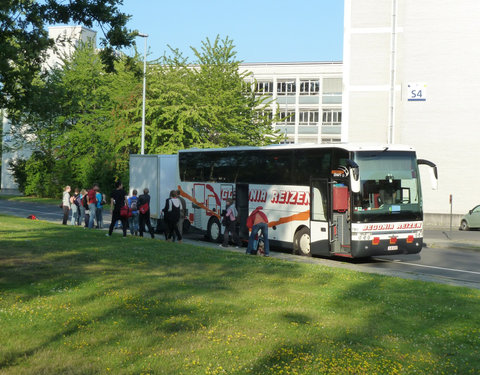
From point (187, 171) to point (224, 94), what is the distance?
21.6m

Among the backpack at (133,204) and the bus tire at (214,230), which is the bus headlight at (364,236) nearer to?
the bus tire at (214,230)

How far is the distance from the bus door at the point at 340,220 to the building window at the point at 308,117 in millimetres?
69940

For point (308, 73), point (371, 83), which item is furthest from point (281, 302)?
point (308, 73)

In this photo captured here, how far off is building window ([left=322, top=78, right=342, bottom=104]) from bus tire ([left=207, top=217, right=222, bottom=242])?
63526 millimetres

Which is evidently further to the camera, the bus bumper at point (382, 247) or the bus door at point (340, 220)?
the bus door at point (340, 220)

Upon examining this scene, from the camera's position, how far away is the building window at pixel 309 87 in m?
88.7

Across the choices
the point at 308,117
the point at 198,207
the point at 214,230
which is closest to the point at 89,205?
the point at 198,207

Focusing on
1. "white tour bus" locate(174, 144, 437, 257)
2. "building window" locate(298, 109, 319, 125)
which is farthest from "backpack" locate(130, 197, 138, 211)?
"building window" locate(298, 109, 319, 125)

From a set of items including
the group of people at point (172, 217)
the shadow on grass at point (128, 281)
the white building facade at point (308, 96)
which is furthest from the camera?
the white building facade at point (308, 96)

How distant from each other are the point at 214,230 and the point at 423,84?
24276 mm

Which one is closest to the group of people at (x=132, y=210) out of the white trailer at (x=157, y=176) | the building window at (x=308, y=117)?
the white trailer at (x=157, y=176)

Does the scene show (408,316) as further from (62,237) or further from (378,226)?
(62,237)

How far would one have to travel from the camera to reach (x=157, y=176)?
29547mm

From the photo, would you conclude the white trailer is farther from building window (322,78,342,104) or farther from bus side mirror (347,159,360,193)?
building window (322,78,342,104)
